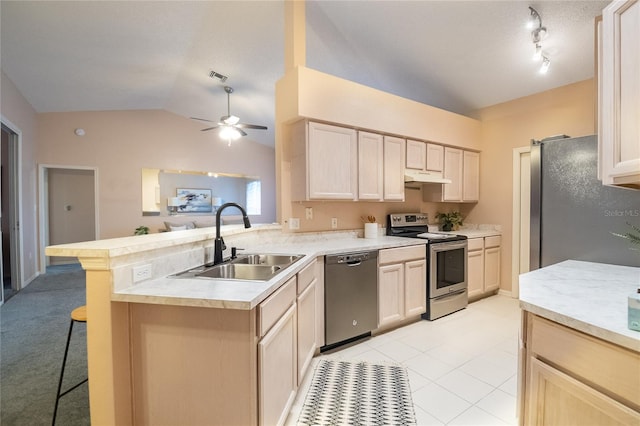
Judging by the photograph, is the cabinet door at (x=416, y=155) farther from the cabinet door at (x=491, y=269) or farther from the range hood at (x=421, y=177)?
the cabinet door at (x=491, y=269)

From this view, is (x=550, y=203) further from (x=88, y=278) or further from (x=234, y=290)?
(x=88, y=278)

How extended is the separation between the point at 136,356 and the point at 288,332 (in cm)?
74

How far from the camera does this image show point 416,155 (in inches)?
137

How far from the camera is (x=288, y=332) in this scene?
1.63 meters

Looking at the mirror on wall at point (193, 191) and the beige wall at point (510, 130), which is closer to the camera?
the beige wall at point (510, 130)

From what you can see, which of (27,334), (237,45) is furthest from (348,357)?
(237,45)

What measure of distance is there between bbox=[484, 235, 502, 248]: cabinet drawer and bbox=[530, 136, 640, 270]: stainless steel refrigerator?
1664 mm

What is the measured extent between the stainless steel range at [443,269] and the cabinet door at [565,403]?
2046 mm

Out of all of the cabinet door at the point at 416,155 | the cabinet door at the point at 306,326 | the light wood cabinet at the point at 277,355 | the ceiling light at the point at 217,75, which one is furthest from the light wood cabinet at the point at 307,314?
the ceiling light at the point at 217,75

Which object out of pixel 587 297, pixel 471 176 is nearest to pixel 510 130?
pixel 471 176

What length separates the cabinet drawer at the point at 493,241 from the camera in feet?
12.2

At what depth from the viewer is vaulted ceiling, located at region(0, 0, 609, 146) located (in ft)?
8.68

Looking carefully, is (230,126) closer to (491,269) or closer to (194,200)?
(194,200)

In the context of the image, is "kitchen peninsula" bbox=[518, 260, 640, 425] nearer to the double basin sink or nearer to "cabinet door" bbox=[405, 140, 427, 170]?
the double basin sink
